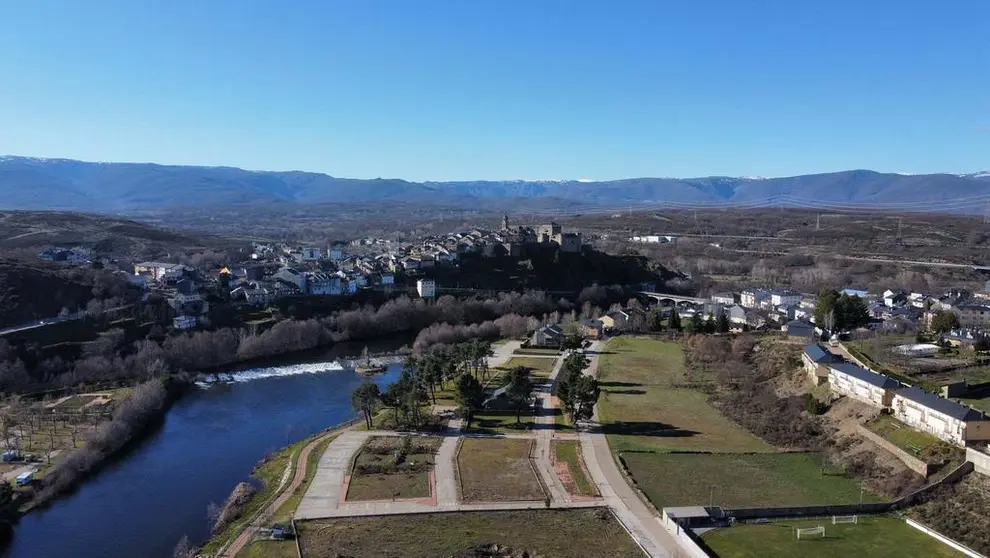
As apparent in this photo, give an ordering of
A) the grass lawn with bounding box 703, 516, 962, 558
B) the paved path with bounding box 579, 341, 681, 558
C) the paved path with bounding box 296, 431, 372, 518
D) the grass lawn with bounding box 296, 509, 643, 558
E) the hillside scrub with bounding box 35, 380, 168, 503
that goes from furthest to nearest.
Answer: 1. the hillside scrub with bounding box 35, 380, 168, 503
2. the paved path with bounding box 296, 431, 372, 518
3. the paved path with bounding box 579, 341, 681, 558
4. the grass lawn with bounding box 296, 509, 643, 558
5. the grass lawn with bounding box 703, 516, 962, 558

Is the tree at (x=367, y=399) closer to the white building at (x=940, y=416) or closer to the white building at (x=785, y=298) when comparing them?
the white building at (x=940, y=416)

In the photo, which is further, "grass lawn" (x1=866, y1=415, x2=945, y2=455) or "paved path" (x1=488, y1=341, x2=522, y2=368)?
"paved path" (x1=488, y1=341, x2=522, y2=368)

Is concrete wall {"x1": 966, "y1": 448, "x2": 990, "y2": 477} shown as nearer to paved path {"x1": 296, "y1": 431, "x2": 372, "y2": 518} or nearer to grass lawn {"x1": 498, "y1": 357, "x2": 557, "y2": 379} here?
paved path {"x1": 296, "y1": 431, "x2": 372, "y2": 518}

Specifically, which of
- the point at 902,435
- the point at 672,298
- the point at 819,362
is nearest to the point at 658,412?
the point at 819,362

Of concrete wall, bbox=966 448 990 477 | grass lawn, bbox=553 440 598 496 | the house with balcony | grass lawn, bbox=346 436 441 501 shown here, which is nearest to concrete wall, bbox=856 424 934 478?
concrete wall, bbox=966 448 990 477

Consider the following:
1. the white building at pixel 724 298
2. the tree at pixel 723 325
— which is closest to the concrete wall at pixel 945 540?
the tree at pixel 723 325

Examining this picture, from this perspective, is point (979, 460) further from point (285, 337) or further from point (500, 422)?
point (285, 337)

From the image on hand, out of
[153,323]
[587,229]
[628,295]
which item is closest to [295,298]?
[153,323]
